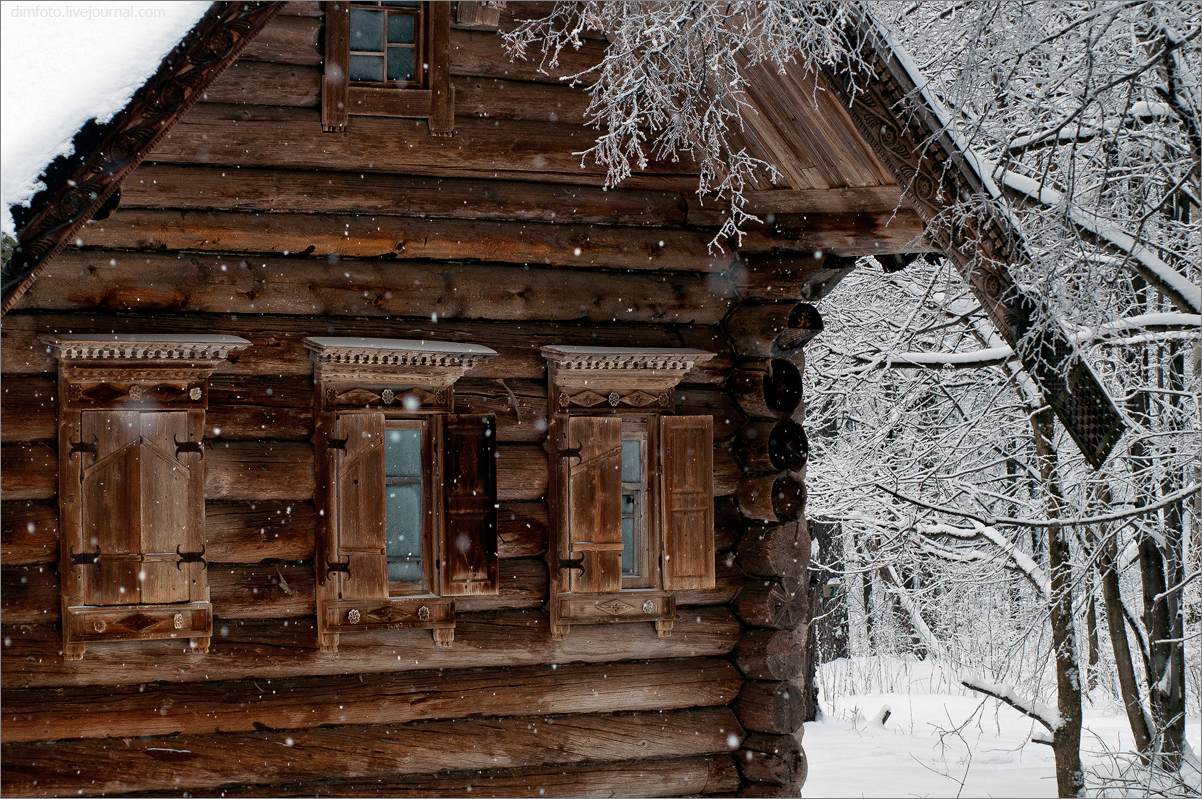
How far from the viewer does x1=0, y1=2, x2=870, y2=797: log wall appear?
6.90m

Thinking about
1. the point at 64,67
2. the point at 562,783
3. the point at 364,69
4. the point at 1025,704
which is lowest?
the point at 1025,704

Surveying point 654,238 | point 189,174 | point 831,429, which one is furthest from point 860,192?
point 831,429

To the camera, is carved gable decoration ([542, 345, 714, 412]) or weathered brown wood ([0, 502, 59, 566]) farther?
carved gable decoration ([542, 345, 714, 412])

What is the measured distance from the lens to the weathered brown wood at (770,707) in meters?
8.14

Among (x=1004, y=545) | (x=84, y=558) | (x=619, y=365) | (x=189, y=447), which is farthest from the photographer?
(x=1004, y=545)

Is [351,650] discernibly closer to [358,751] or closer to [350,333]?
[358,751]

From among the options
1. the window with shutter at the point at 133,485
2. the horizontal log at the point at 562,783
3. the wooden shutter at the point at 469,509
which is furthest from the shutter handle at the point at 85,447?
the horizontal log at the point at 562,783

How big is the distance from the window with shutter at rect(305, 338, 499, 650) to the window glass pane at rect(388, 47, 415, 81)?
61.5 inches

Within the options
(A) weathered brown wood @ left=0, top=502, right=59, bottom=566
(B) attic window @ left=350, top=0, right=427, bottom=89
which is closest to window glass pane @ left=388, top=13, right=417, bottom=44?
(B) attic window @ left=350, top=0, right=427, bottom=89

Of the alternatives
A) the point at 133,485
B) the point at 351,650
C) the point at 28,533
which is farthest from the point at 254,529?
the point at 28,533

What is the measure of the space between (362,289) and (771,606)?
318cm

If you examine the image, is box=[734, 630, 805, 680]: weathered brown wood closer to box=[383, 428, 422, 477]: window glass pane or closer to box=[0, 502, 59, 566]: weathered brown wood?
box=[383, 428, 422, 477]: window glass pane

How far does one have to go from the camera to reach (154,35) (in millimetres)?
4852

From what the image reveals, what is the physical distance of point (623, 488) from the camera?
321 inches
